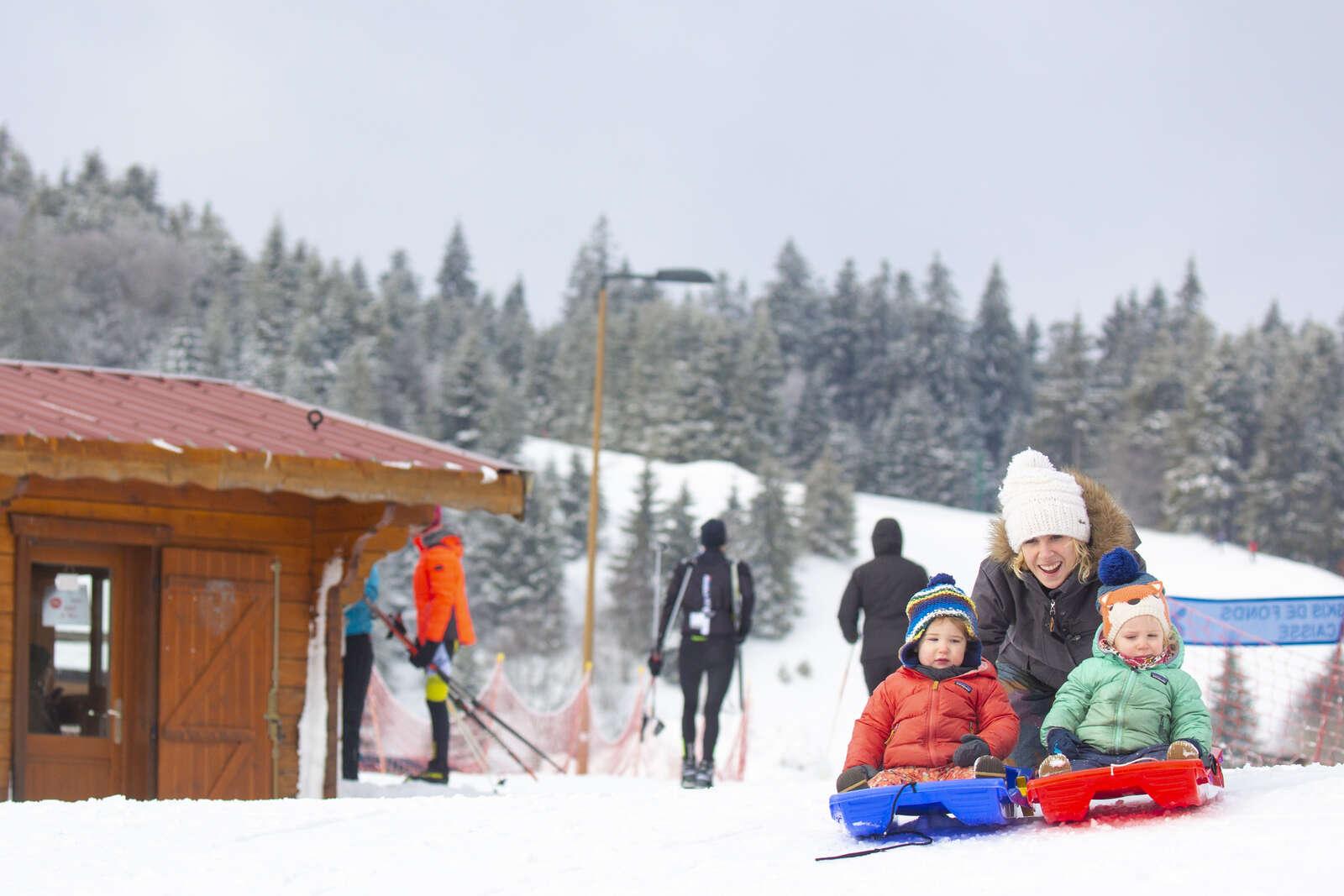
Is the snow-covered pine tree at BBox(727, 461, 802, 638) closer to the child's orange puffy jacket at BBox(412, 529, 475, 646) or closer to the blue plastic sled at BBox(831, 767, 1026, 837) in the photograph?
the child's orange puffy jacket at BBox(412, 529, 475, 646)

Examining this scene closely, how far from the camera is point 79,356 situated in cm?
10031

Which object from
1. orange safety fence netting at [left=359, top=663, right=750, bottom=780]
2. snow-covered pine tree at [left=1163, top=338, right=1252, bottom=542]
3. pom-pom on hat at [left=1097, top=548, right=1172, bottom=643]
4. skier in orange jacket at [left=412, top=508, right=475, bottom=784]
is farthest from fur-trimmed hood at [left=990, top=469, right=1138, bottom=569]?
snow-covered pine tree at [left=1163, top=338, right=1252, bottom=542]

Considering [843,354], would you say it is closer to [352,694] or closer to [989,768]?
[352,694]

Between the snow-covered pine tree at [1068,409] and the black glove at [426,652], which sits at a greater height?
the snow-covered pine tree at [1068,409]

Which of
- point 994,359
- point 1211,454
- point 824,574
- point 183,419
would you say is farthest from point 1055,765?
point 994,359

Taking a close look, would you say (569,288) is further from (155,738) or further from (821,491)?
(155,738)

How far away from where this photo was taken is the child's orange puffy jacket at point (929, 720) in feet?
18.6

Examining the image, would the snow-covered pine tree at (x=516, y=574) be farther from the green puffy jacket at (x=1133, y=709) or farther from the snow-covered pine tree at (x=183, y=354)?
the green puffy jacket at (x=1133, y=709)

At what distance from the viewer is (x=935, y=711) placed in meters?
5.71

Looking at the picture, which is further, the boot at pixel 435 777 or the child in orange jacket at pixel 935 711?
the boot at pixel 435 777

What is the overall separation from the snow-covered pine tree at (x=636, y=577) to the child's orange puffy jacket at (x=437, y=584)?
48929 millimetres

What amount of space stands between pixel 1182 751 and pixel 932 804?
0.82 meters

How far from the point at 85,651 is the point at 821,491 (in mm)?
61233

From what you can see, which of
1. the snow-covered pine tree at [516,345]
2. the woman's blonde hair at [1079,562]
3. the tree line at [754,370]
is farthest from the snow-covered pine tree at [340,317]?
the woman's blonde hair at [1079,562]
